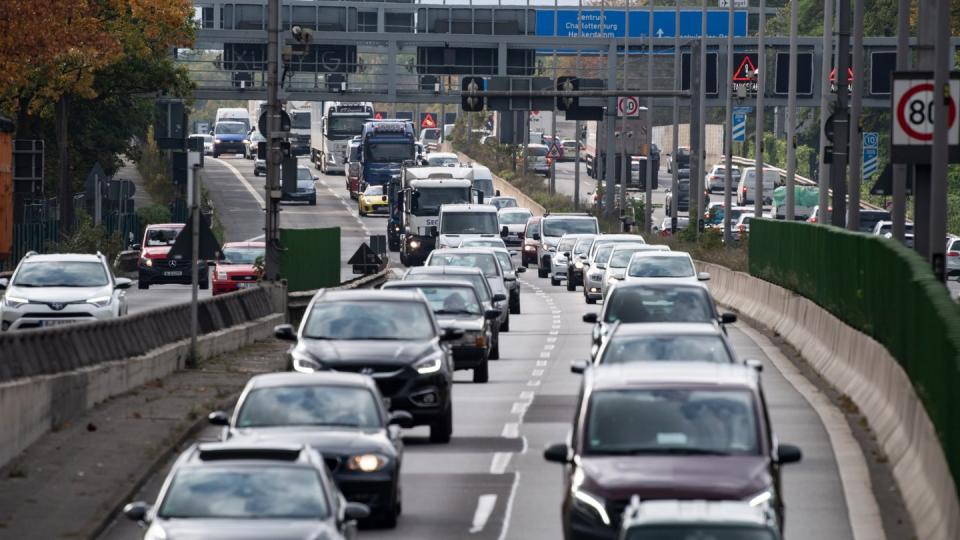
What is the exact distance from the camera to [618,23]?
118 meters

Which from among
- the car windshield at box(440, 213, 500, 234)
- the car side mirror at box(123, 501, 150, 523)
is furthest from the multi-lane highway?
the car windshield at box(440, 213, 500, 234)

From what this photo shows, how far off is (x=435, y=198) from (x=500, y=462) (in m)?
47.9

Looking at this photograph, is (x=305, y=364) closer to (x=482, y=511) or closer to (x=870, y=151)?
(x=482, y=511)

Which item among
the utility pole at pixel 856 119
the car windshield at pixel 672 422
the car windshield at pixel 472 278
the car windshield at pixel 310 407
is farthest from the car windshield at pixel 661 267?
the car windshield at pixel 672 422

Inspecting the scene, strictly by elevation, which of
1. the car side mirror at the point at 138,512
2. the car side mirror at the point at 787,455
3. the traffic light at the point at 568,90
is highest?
the traffic light at the point at 568,90

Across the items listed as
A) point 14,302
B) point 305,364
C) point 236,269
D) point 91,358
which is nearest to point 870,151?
point 236,269

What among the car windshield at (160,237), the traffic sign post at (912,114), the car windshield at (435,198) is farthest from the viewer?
the car windshield at (435,198)

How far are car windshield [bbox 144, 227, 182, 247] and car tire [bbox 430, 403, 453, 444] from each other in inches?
1591

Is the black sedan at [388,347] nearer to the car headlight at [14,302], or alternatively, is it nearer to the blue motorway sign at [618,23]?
the car headlight at [14,302]

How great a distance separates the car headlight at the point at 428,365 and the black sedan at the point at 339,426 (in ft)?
13.0

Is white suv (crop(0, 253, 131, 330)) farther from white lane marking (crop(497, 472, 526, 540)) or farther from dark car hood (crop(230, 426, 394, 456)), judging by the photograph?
dark car hood (crop(230, 426, 394, 456))

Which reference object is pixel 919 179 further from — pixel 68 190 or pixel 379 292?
pixel 68 190

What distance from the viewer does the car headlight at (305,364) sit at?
2191 centimetres

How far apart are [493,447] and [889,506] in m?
5.44
